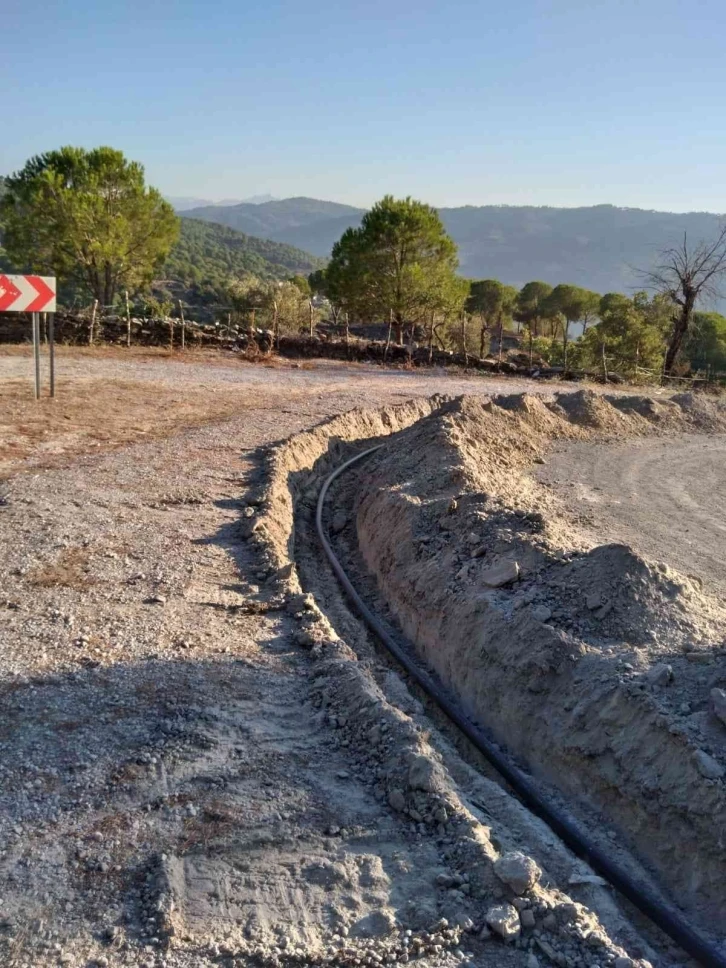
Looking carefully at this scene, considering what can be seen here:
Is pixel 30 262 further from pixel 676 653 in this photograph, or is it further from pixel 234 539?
pixel 676 653

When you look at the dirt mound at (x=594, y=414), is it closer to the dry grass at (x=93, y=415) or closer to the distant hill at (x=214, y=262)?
the dry grass at (x=93, y=415)

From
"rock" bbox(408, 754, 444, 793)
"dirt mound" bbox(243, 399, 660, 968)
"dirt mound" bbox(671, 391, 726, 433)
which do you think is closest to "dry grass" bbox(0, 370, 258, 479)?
"dirt mound" bbox(243, 399, 660, 968)

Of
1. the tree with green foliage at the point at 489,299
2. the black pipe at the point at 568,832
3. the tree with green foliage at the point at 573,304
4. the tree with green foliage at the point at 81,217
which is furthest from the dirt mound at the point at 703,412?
the tree with green foliage at the point at 489,299

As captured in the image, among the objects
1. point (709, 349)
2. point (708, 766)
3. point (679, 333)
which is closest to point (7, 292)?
point (708, 766)

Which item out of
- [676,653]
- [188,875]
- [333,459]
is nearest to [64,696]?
[188,875]

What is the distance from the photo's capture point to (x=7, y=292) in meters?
11.8

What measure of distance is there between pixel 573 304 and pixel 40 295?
47.7 m

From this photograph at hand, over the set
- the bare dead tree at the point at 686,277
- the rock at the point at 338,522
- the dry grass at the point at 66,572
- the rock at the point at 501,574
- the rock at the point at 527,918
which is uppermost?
the bare dead tree at the point at 686,277

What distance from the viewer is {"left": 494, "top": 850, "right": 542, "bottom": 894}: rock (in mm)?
3828

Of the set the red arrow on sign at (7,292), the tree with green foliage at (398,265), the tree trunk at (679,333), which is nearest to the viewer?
the red arrow on sign at (7,292)

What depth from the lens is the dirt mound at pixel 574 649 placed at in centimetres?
464

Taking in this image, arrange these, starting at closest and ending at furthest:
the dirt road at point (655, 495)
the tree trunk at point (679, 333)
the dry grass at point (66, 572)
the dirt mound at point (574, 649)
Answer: the dirt mound at point (574, 649) → the dry grass at point (66, 572) → the dirt road at point (655, 495) → the tree trunk at point (679, 333)

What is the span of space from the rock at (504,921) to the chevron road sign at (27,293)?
10.6 meters

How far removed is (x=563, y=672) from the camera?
18.4 feet
